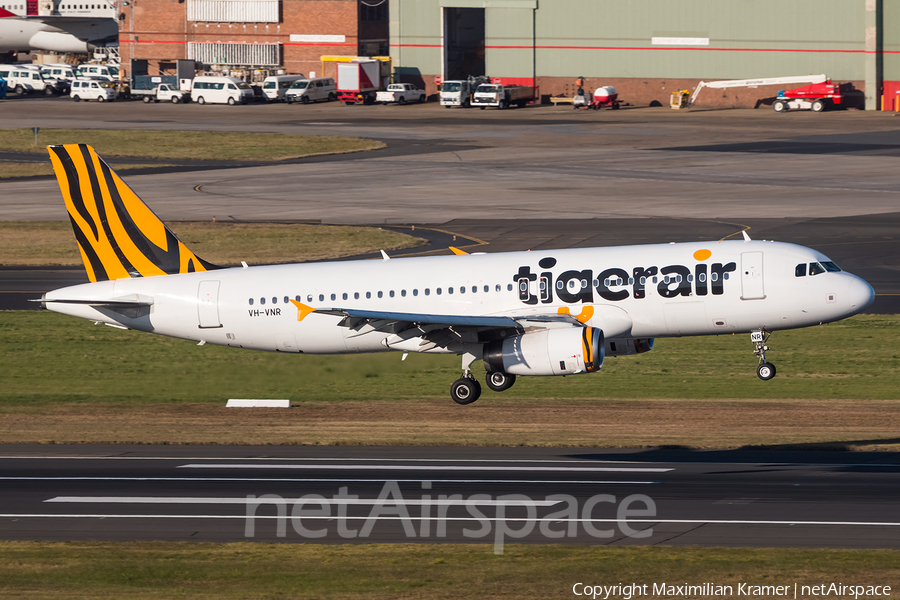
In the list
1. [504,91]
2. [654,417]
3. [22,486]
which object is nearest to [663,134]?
[504,91]

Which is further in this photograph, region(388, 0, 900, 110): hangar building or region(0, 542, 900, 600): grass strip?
region(388, 0, 900, 110): hangar building

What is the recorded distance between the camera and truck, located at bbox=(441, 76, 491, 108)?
189 metres

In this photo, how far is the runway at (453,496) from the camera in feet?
122

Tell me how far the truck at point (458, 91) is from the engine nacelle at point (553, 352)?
148 metres

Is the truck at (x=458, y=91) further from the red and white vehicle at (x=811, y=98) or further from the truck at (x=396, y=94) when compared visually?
the red and white vehicle at (x=811, y=98)

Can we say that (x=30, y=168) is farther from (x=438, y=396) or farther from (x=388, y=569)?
(x=388, y=569)

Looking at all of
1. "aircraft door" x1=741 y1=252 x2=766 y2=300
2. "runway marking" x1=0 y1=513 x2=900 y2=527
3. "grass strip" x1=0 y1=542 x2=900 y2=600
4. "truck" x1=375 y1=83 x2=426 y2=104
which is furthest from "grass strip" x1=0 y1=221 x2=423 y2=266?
"truck" x1=375 y1=83 x2=426 y2=104

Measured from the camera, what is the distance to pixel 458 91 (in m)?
189

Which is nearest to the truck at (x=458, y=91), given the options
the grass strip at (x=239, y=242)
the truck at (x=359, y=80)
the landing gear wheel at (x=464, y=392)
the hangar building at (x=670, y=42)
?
the hangar building at (x=670, y=42)

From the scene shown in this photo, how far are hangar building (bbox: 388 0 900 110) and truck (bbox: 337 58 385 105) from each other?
7.92 m

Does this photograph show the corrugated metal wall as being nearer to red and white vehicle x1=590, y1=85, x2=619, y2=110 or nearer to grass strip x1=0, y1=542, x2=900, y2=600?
red and white vehicle x1=590, y1=85, x2=619, y2=110

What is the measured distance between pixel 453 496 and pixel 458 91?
15236cm

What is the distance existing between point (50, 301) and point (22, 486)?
868 cm

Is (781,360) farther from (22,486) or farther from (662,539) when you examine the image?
(22,486)
